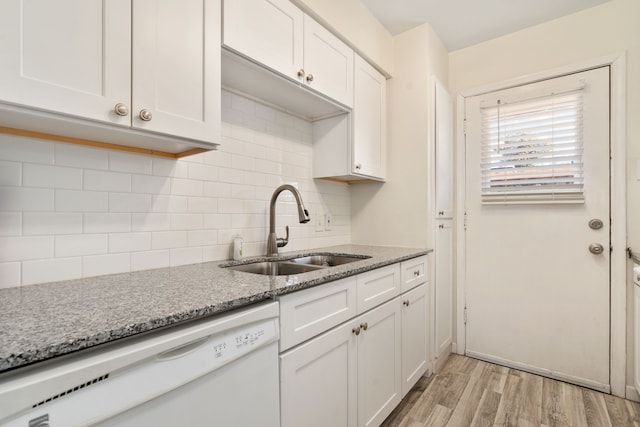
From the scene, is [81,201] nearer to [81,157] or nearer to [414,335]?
[81,157]

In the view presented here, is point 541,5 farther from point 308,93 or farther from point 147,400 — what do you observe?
point 147,400

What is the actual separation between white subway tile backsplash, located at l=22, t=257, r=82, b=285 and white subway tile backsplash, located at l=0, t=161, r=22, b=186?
0.26 metres

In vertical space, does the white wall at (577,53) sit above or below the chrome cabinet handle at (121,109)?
above

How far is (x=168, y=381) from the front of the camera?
0.70m

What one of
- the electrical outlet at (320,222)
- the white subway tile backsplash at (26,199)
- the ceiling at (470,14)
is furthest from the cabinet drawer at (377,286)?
the ceiling at (470,14)

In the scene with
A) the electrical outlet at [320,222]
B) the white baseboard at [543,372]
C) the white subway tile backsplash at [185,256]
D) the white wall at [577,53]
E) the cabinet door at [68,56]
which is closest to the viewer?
the cabinet door at [68,56]

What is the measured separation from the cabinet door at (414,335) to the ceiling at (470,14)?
6.15ft

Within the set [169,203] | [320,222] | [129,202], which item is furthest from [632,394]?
[129,202]

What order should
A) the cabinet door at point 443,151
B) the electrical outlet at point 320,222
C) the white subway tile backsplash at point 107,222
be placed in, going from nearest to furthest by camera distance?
1. the white subway tile backsplash at point 107,222
2. the electrical outlet at point 320,222
3. the cabinet door at point 443,151

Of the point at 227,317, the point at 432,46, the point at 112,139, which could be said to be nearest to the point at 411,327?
the point at 227,317

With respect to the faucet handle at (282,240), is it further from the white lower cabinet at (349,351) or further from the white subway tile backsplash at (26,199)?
the white subway tile backsplash at (26,199)

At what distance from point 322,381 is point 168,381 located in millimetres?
663

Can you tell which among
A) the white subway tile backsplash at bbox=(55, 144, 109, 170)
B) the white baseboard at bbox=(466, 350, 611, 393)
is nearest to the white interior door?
the white baseboard at bbox=(466, 350, 611, 393)

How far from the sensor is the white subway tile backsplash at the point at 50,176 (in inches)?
40.3
